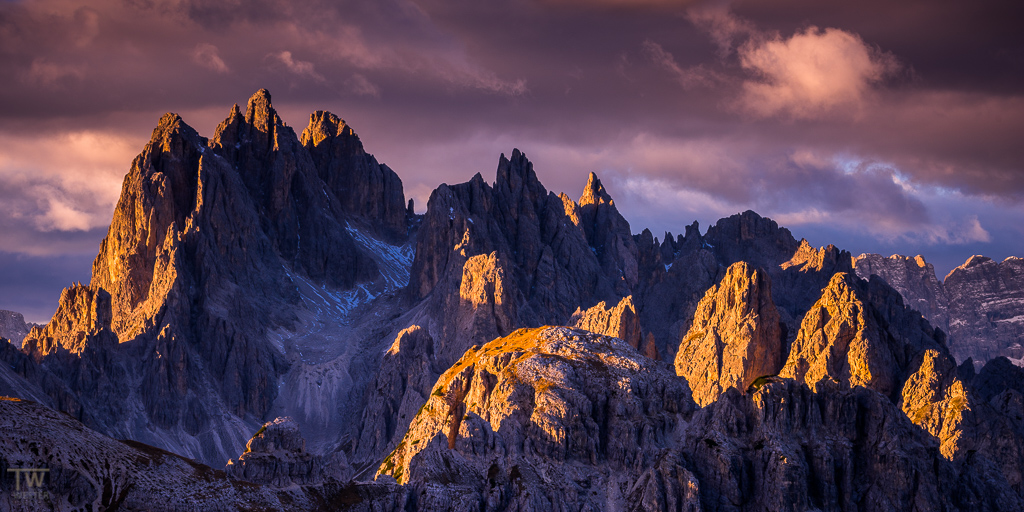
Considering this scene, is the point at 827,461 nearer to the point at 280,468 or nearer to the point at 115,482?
the point at 280,468

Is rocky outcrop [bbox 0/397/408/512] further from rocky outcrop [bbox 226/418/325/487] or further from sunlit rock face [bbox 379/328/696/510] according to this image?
sunlit rock face [bbox 379/328/696/510]

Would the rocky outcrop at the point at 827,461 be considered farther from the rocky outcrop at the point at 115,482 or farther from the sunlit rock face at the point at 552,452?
the rocky outcrop at the point at 115,482

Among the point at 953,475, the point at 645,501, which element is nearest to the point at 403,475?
the point at 645,501

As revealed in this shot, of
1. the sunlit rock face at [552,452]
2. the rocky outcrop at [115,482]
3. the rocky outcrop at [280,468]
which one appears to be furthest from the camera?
the rocky outcrop at [280,468]

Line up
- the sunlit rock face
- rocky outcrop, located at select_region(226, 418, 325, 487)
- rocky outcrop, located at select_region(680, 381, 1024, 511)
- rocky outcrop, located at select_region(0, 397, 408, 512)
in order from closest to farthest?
rocky outcrop, located at select_region(0, 397, 408, 512) < rocky outcrop, located at select_region(680, 381, 1024, 511) < the sunlit rock face < rocky outcrop, located at select_region(226, 418, 325, 487)

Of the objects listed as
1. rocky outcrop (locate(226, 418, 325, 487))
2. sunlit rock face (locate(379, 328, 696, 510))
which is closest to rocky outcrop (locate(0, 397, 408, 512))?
rocky outcrop (locate(226, 418, 325, 487))

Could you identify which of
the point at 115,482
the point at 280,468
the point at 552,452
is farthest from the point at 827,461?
the point at 115,482

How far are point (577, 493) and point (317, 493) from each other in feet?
131

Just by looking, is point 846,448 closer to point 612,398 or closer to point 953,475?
point 953,475

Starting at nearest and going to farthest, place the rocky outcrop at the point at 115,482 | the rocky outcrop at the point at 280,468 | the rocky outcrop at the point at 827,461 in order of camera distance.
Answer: the rocky outcrop at the point at 115,482, the rocky outcrop at the point at 827,461, the rocky outcrop at the point at 280,468

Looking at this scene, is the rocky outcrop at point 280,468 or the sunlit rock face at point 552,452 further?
the rocky outcrop at point 280,468

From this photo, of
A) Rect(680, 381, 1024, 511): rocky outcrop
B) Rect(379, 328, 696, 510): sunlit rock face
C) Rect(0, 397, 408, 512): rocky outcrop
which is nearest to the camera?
Rect(0, 397, 408, 512): rocky outcrop

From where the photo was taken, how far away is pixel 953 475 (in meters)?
157

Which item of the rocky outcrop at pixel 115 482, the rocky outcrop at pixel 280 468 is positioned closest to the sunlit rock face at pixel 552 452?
the rocky outcrop at pixel 115 482
